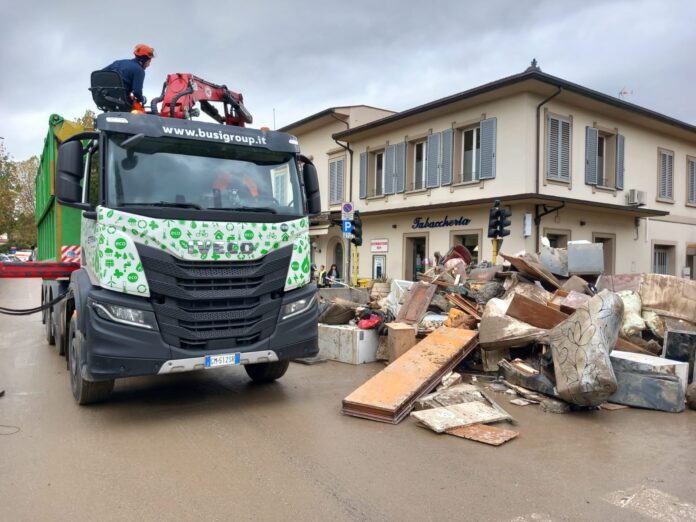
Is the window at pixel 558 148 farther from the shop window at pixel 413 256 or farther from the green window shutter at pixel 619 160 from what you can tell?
the shop window at pixel 413 256

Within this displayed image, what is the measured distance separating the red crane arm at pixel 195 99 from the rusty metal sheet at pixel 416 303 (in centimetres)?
409

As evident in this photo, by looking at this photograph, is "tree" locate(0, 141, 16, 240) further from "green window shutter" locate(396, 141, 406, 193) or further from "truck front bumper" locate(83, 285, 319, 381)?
"truck front bumper" locate(83, 285, 319, 381)

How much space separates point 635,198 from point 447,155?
6.51 metres

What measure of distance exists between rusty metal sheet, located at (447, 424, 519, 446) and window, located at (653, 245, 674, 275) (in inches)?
726

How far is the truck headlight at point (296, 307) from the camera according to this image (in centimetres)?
580

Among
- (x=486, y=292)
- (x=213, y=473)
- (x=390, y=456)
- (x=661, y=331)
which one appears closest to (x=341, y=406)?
(x=390, y=456)

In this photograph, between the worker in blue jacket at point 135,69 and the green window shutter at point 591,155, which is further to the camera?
the green window shutter at point 591,155

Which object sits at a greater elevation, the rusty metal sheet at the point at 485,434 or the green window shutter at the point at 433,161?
the green window shutter at the point at 433,161

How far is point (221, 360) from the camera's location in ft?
17.8

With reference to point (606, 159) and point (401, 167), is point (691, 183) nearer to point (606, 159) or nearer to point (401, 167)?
point (606, 159)

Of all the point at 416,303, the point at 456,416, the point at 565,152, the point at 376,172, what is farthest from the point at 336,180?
the point at 456,416

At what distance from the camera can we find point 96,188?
17.9 ft

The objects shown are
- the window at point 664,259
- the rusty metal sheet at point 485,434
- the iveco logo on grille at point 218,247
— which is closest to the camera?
the rusty metal sheet at point 485,434

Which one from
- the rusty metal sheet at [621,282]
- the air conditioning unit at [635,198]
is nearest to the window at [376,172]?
the air conditioning unit at [635,198]
